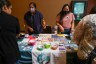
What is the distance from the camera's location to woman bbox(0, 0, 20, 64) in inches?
77.7

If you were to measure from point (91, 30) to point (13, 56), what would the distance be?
3.39 ft

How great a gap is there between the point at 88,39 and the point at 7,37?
3.36 feet

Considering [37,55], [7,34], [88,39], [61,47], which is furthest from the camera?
[61,47]

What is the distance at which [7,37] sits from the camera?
6.59ft

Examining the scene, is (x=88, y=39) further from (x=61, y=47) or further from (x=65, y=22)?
(x=65, y=22)

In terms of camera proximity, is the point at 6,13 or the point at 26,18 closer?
the point at 6,13

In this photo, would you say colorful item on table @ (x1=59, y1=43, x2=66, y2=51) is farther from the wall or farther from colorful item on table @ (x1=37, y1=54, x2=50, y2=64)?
the wall

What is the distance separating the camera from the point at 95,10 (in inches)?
84.6

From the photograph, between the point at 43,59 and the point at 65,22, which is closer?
the point at 43,59

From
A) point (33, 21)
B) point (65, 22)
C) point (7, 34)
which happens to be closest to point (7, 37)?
point (7, 34)

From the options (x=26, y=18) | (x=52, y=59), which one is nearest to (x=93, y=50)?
(x=52, y=59)

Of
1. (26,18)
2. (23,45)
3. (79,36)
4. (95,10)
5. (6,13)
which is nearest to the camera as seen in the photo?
(6,13)

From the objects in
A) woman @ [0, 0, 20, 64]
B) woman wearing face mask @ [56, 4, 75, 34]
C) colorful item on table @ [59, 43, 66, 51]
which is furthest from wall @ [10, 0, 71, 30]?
woman @ [0, 0, 20, 64]

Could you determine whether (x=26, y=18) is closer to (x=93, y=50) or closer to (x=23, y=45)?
(x=23, y=45)
